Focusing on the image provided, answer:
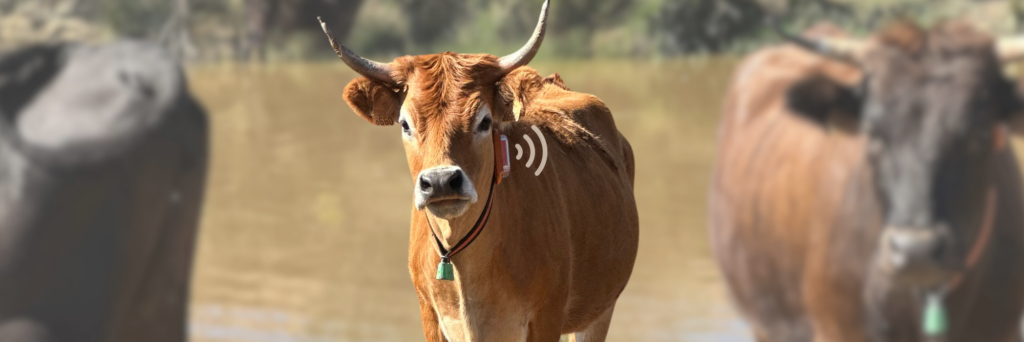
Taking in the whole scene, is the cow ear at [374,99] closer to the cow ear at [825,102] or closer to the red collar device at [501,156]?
the red collar device at [501,156]

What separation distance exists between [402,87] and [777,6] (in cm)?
1919

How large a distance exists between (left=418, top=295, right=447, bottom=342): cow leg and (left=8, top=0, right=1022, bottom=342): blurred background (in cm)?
1595

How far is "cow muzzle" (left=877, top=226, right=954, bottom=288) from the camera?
14062mm

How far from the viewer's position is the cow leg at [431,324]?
3168mm

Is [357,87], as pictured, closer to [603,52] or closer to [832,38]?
[832,38]

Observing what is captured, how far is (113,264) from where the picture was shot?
768 inches

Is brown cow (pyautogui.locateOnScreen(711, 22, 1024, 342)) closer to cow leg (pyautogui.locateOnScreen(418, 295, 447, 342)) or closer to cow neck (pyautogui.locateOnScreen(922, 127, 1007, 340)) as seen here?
cow neck (pyautogui.locateOnScreen(922, 127, 1007, 340))

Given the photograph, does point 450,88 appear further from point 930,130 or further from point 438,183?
point 930,130

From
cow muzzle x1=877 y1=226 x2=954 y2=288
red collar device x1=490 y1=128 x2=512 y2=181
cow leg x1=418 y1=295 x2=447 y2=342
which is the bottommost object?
cow muzzle x1=877 y1=226 x2=954 y2=288

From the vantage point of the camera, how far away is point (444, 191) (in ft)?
8.91

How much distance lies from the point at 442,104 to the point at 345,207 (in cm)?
1792

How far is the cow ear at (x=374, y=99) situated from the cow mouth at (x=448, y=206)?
300 millimetres

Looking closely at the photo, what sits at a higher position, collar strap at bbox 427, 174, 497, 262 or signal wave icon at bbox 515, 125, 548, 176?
signal wave icon at bbox 515, 125, 548, 176

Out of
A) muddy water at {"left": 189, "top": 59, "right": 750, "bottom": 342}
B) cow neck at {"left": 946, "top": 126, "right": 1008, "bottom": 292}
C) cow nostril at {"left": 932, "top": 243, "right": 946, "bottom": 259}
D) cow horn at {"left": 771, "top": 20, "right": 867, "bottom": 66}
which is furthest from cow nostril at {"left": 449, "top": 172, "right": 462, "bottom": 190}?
muddy water at {"left": 189, "top": 59, "right": 750, "bottom": 342}
